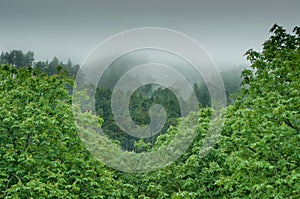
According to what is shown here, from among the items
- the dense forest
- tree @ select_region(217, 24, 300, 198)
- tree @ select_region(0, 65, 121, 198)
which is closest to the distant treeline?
the dense forest

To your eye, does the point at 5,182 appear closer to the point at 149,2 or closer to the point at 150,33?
the point at 150,33

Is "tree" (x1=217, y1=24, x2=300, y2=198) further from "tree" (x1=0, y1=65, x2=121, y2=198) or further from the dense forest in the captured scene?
"tree" (x1=0, y1=65, x2=121, y2=198)

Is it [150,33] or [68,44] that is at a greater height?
[68,44]

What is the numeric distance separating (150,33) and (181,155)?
13.2m

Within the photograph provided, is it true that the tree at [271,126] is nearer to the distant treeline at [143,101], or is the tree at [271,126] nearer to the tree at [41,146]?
the tree at [41,146]

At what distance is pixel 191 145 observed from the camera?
2175cm

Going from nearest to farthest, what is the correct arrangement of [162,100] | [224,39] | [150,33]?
[150,33]
[162,100]
[224,39]

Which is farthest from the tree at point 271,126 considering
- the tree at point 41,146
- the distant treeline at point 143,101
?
the distant treeline at point 143,101

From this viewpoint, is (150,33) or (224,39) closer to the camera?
(150,33)

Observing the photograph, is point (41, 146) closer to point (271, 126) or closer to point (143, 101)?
point (271, 126)

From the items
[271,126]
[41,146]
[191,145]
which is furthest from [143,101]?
[271,126]

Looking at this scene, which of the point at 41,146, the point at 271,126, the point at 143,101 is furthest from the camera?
the point at 143,101

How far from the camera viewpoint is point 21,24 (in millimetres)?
108500

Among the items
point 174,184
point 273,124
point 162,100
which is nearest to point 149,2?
point 162,100
